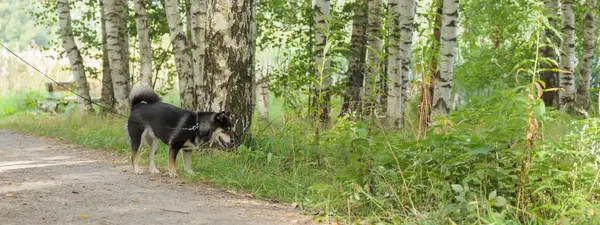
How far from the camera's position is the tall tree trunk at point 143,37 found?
14195 mm

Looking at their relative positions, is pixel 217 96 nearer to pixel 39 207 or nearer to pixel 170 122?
pixel 170 122

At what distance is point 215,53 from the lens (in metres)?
9.45

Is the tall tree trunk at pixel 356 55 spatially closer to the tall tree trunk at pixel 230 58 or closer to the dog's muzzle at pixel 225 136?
the tall tree trunk at pixel 230 58

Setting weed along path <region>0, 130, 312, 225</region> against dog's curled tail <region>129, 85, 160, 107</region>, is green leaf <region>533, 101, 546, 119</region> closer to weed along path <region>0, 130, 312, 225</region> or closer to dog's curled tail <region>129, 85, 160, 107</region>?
weed along path <region>0, 130, 312, 225</region>

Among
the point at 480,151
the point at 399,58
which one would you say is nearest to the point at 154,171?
the point at 480,151

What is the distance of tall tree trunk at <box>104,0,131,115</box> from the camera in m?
14.9

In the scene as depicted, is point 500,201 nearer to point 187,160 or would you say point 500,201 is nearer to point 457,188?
point 457,188

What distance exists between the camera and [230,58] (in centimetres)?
941

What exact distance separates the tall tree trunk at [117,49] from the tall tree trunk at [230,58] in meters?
6.14

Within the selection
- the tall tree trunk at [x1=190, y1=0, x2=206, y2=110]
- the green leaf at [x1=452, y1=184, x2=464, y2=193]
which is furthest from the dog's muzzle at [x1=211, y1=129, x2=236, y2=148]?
the tall tree trunk at [x1=190, y1=0, x2=206, y2=110]

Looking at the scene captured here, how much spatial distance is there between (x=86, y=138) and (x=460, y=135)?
848 cm

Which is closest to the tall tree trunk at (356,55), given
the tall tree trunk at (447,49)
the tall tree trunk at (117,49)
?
the tall tree trunk at (447,49)

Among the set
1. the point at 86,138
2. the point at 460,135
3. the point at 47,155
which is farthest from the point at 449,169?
the point at 86,138

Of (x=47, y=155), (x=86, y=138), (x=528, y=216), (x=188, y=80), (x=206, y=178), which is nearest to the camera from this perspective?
(x=528, y=216)
